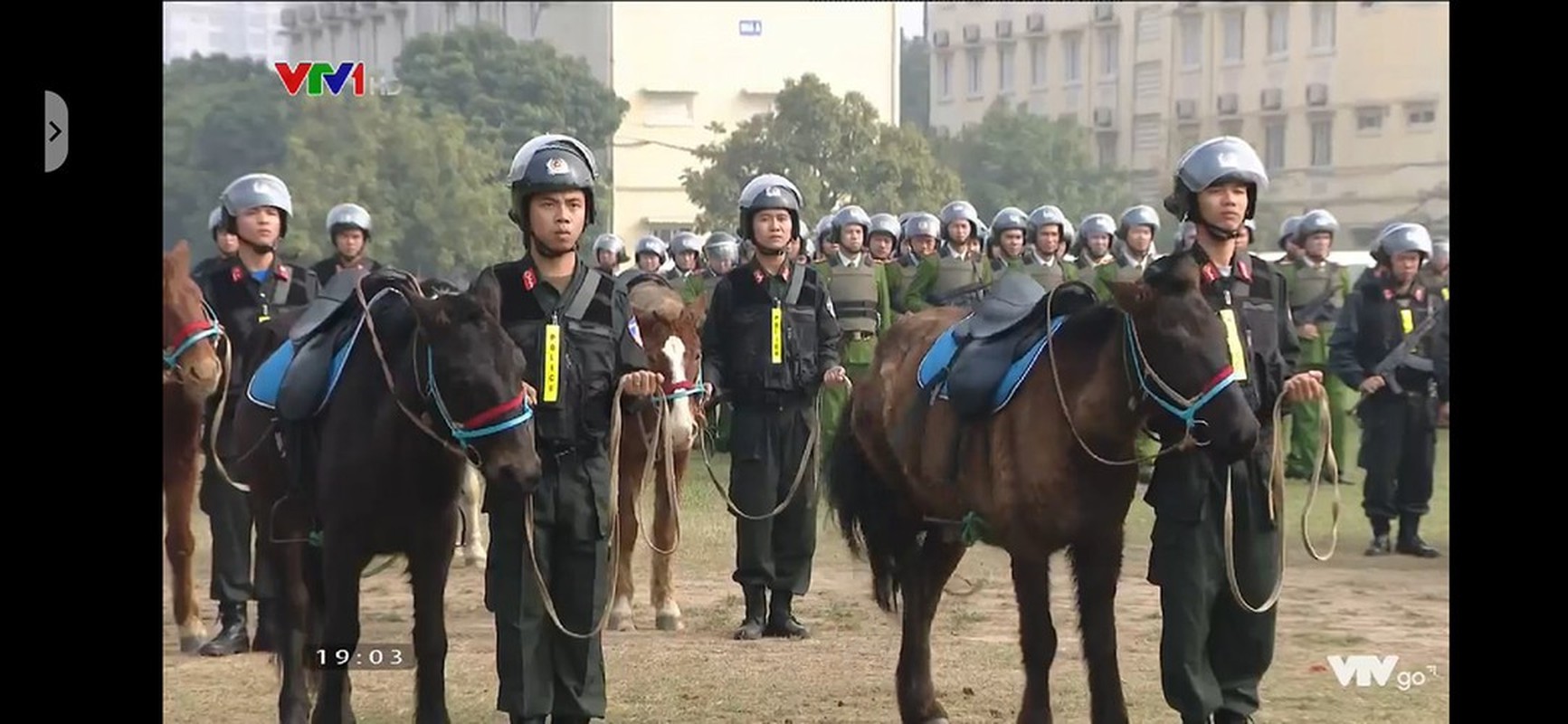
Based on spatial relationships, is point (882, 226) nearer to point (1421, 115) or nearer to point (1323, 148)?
point (1323, 148)

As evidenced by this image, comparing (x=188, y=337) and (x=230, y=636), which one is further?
(x=230, y=636)

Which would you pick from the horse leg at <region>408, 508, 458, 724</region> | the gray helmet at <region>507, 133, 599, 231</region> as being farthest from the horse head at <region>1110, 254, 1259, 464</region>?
the horse leg at <region>408, 508, 458, 724</region>

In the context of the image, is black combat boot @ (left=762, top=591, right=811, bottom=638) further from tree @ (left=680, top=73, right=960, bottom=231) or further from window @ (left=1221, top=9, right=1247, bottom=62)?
window @ (left=1221, top=9, right=1247, bottom=62)

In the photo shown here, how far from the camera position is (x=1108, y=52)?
41562 mm

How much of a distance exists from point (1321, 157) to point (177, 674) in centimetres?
3571

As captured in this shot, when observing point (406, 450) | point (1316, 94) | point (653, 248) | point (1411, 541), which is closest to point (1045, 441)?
point (406, 450)

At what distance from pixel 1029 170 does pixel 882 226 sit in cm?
1064

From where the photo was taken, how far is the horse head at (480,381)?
7.74 meters

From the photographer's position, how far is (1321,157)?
43906 mm

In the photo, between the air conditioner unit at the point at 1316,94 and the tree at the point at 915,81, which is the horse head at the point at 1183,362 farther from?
the air conditioner unit at the point at 1316,94

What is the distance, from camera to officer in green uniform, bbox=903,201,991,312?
17.5 metres

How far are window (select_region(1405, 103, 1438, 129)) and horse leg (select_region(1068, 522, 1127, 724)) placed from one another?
37.3 metres

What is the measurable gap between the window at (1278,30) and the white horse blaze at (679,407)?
3519 cm
